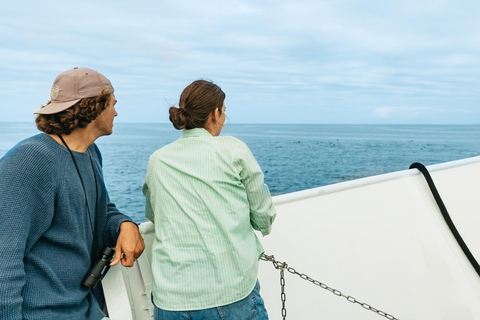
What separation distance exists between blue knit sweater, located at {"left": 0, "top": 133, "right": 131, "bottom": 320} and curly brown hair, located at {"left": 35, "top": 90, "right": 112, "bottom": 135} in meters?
0.04

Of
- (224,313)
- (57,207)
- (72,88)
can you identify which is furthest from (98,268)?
(72,88)

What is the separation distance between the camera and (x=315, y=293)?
2180 mm

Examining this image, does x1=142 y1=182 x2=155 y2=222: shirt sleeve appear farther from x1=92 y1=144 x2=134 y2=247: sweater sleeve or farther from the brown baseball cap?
the brown baseball cap

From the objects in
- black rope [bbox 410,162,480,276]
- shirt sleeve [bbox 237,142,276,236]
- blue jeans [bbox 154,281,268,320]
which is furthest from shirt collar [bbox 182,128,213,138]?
black rope [bbox 410,162,480,276]

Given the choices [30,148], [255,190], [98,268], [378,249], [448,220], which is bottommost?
[378,249]

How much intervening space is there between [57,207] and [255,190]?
53 centimetres

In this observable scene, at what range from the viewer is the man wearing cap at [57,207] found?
0.99 metres

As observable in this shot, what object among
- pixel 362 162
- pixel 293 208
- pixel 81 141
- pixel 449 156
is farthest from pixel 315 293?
pixel 449 156

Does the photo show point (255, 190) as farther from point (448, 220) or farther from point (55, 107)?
point (448, 220)

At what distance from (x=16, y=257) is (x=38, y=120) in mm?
333

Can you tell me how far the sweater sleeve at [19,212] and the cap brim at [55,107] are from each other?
0.12m

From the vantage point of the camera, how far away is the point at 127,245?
1.30 m

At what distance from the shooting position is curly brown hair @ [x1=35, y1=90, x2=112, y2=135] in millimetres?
1116

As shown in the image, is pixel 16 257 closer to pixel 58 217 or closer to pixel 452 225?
pixel 58 217
